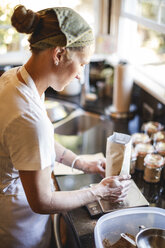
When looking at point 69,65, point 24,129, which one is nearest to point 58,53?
point 69,65

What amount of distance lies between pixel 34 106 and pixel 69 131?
1281 millimetres

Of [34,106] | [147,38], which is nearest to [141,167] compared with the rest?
[34,106]

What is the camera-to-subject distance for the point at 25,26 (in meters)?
0.84

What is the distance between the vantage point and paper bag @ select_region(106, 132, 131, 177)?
41.4 inches

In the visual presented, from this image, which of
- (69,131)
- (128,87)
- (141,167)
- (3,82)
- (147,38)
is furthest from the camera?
(147,38)

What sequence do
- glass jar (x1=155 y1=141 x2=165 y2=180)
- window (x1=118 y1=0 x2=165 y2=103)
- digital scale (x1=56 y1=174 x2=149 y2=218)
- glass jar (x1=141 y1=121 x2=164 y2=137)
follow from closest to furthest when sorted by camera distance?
1. digital scale (x1=56 y1=174 x2=149 y2=218)
2. glass jar (x1=155 y1=141 x2=165 y2=180)
3. glass jar (x1=141 y1=121 x2=164 y2=137)
4. window (x1=118 y1=0 x2=165 y2=103)

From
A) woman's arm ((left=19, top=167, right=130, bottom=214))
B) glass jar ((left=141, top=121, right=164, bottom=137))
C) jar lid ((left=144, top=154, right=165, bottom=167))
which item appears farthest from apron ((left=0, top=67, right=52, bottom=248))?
glass jar ((left=141, top=121, right=164, bottom=137))

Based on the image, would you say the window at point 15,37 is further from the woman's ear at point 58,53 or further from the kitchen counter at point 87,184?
the woman's ear at point 58,53

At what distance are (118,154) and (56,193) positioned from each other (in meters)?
0.29

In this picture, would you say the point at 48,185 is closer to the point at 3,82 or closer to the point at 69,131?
the point at 3,82

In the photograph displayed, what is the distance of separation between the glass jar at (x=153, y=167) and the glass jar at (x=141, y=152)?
0.16ft

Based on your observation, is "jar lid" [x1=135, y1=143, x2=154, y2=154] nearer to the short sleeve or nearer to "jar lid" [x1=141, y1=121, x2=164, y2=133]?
"jar lid" [x1=141, y1=121, x2=164, y2=133]

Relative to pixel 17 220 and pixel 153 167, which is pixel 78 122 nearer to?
pixel 153 167

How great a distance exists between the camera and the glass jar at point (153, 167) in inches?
49.1
